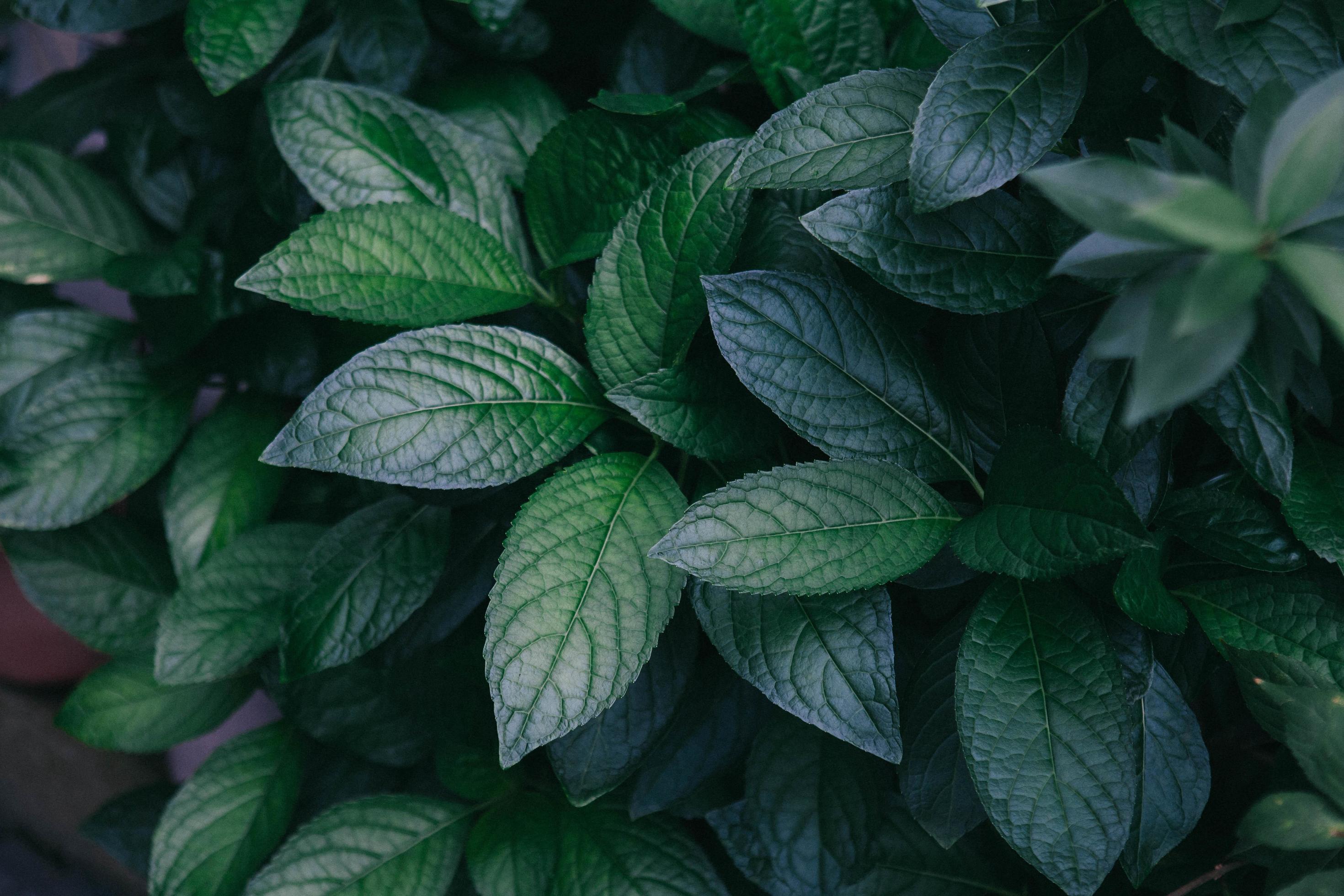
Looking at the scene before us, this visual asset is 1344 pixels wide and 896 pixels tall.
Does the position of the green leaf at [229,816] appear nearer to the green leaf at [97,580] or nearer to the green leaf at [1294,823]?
the green leaf at [97,580]

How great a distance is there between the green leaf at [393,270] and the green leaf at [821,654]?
31 cm

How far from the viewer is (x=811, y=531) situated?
614 mm

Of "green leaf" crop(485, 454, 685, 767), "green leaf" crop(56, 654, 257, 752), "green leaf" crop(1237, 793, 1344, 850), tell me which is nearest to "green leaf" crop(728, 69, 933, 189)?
"green leaf" crop(485, 454, 685, 767)

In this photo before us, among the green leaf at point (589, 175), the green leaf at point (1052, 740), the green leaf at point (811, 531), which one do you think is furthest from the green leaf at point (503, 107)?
the green leaf at point (1052, 740)

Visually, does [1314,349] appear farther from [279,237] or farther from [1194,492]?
[279,237]

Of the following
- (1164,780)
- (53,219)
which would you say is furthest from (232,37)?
(1164,780)

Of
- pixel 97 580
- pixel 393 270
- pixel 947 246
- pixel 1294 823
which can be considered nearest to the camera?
pixel 1294 823

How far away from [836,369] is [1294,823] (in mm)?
387

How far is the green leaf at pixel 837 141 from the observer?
Result: 63cm

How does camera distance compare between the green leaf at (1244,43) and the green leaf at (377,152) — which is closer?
the green leaf at (1244,43)

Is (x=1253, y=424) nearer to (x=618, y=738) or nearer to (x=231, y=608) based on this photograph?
(x=618, y=738)

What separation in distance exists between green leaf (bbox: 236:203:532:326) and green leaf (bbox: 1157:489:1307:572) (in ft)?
1.78

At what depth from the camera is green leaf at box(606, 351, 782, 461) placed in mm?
665

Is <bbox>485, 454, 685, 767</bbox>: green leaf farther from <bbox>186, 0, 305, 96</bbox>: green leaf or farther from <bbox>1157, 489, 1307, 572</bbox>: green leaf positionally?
<bbox>186, 0, 305, 96</bbox>: green leaf
